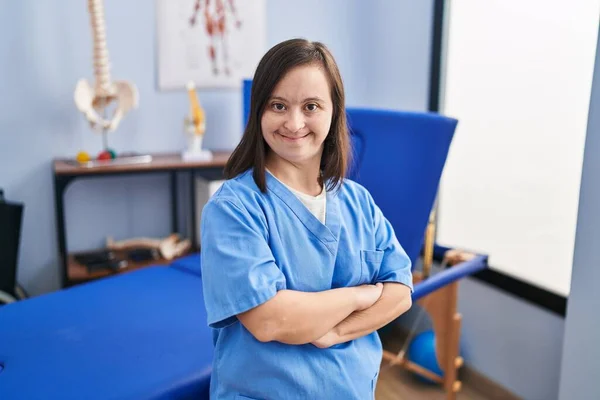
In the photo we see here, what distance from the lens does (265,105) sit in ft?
3.11

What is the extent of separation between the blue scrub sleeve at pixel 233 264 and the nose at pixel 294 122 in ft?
0.49

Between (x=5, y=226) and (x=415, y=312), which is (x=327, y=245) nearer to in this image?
(x=5, y=226)

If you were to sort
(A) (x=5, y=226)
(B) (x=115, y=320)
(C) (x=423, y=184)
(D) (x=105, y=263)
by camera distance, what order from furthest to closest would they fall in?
(D) (x=105, y=263) → (A) (x=5, y=226) → (C) (x=423, y=184) → (B) (x=115, y=320)

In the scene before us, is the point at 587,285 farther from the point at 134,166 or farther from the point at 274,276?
the point at 134,166

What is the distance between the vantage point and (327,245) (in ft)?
3.30

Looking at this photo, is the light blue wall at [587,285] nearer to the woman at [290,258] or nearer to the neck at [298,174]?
the woman at [290,258]

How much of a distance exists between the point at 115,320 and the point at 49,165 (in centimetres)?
101

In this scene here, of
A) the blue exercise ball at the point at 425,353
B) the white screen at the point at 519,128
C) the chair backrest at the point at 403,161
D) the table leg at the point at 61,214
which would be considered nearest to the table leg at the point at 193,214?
the table leg at the point at 61,214

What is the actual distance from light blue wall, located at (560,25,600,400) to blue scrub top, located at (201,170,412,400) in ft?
2.44

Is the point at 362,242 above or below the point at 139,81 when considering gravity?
below

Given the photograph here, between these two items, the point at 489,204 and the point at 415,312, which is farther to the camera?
the point at 415,312

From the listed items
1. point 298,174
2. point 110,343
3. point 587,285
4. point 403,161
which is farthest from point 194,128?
point 587,285

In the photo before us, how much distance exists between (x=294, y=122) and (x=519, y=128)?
1.51 metres

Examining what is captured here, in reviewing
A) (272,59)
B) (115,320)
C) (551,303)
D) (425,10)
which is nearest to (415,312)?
(551,303)
